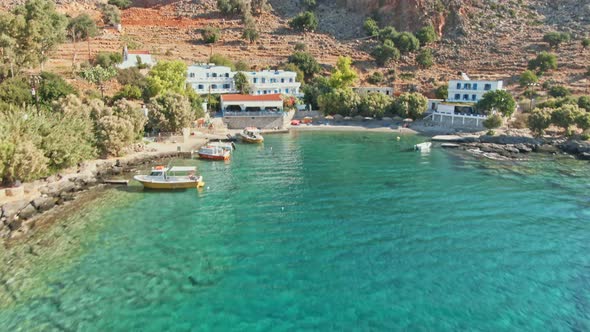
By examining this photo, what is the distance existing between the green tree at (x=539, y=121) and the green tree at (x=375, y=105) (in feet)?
84.4

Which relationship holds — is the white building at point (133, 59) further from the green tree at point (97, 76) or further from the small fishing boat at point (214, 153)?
the small fishing boat at point (214, 153)

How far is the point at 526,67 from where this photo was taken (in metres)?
104

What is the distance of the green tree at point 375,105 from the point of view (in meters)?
85.9

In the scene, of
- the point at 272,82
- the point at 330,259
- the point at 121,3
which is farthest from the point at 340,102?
the point at 121,3

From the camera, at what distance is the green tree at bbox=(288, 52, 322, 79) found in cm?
10812

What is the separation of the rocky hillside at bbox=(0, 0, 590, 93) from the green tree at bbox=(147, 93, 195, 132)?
40.5m

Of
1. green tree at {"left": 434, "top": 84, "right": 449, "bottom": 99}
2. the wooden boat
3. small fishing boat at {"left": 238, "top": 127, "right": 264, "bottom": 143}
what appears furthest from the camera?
green tree at {"left": 434, "top": 84, "right": 449, "bottom": 99}

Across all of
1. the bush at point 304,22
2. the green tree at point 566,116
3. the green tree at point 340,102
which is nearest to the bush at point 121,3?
the bush at point 304,22

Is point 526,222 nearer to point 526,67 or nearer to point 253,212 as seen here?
point 253,212

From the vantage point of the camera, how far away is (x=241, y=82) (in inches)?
3688

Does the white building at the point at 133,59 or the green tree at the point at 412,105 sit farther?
the white building at the point at 133,59

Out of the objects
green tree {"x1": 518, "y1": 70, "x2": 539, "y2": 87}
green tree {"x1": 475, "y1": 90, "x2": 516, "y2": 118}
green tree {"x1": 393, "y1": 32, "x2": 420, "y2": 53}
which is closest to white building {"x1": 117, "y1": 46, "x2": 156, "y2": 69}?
green tree {"x1": 393, "y1": 32, "x2": 420, "y2": 53}

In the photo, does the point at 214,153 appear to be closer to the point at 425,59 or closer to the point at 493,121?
the point at 493,121

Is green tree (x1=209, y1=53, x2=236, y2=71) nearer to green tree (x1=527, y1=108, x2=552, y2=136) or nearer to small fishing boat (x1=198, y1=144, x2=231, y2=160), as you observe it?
small fishing boat (x1=198, y1=144, x2=231, y2=160)
